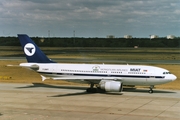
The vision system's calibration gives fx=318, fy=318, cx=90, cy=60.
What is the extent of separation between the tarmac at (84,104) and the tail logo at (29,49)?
18.3 ft

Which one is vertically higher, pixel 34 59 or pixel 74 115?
pixel 34 59

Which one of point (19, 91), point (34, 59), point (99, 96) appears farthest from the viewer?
point (34, 59)

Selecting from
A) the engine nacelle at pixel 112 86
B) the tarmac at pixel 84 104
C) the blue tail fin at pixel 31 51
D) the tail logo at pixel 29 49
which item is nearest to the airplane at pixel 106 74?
the engine nacelle at pixel 112 86

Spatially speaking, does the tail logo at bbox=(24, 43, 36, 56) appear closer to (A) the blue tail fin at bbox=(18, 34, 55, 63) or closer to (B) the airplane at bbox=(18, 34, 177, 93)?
(A) the blue tail fin at bbox=(18, 34, 55, 63)

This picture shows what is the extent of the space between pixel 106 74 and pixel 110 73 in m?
0.56

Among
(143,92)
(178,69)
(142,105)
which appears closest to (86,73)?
(143,92)

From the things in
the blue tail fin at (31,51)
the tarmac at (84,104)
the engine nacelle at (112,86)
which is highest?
the blue tail fin at (31,51)

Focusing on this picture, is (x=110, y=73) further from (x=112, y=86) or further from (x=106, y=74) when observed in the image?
(x=112, y=86)

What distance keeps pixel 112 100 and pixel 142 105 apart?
422cm

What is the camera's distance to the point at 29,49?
157 feet

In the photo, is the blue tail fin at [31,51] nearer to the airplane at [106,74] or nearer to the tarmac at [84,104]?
the airplane at [106,74]

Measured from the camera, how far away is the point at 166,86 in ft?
163

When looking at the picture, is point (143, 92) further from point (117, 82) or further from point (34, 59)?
point (34, 59)

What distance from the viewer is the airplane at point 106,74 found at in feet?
135
